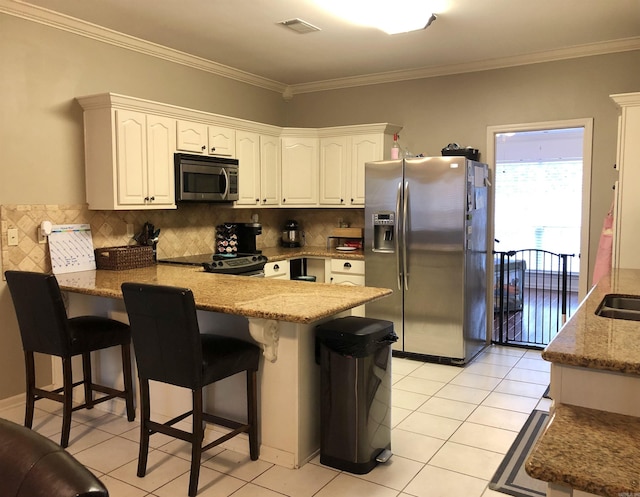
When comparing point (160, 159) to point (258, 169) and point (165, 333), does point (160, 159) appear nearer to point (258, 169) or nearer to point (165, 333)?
point (258, 169)

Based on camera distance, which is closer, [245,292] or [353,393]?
[353,393]

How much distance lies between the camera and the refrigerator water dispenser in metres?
4.76

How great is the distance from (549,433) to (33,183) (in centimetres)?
351

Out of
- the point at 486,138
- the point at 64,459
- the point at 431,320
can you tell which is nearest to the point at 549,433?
the point at 64,459

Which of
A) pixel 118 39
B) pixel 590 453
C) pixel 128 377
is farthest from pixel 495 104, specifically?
pixel 590 453

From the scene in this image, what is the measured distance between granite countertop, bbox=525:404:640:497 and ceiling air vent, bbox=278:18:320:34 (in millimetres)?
3243

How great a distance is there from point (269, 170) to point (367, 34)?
168 centimetres

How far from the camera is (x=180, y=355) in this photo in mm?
2490

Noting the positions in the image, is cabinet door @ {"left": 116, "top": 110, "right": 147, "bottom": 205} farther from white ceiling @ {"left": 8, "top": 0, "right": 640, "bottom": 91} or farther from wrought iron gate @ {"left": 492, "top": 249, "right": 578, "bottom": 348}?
wrought iron gate @ {"left": 492, "top": 249, "right": 578, "bottom": 348}

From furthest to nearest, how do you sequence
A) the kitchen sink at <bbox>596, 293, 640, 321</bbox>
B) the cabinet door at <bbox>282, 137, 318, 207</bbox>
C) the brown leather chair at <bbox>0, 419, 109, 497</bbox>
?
the cabinet door at <bbox>282, 137, 318, 207</bbox>
the kitchen sink at <bbox>596, 293, 640, 321</bbox>
the brown leather chair at <bbox>0, 419, 109, 497</bbox>

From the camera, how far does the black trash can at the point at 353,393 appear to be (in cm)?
267

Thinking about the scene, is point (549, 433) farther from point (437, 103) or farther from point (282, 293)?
point (437, 103)

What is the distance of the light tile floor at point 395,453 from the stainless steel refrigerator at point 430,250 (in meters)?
0.65

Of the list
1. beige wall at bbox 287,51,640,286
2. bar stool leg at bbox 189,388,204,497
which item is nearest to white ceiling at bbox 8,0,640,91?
beige wall at bbox 287,51,640,286
